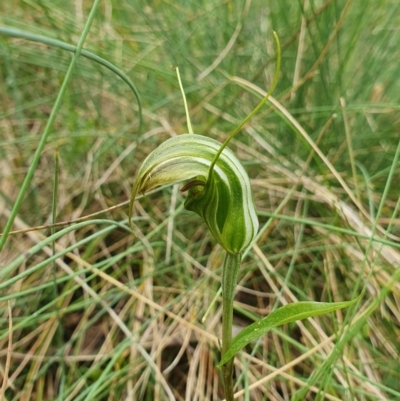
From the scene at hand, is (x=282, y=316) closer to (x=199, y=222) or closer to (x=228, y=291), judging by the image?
(x=228, y=291)

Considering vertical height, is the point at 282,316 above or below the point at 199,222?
above

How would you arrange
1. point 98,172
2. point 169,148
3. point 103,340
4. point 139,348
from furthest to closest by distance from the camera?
point 98,172
point 103,340
point 139,348
point 169,148

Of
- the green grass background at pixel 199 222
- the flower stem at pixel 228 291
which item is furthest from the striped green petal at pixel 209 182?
the green grass background at pixel 199 222

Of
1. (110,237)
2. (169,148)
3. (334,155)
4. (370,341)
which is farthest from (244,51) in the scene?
(169,148)

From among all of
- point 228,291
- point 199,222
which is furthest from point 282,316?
point 199,222

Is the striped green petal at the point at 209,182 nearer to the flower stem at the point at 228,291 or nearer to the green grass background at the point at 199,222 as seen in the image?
the flower stem at the point at 228,291

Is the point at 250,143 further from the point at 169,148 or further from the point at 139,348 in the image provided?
the point at 169,148
